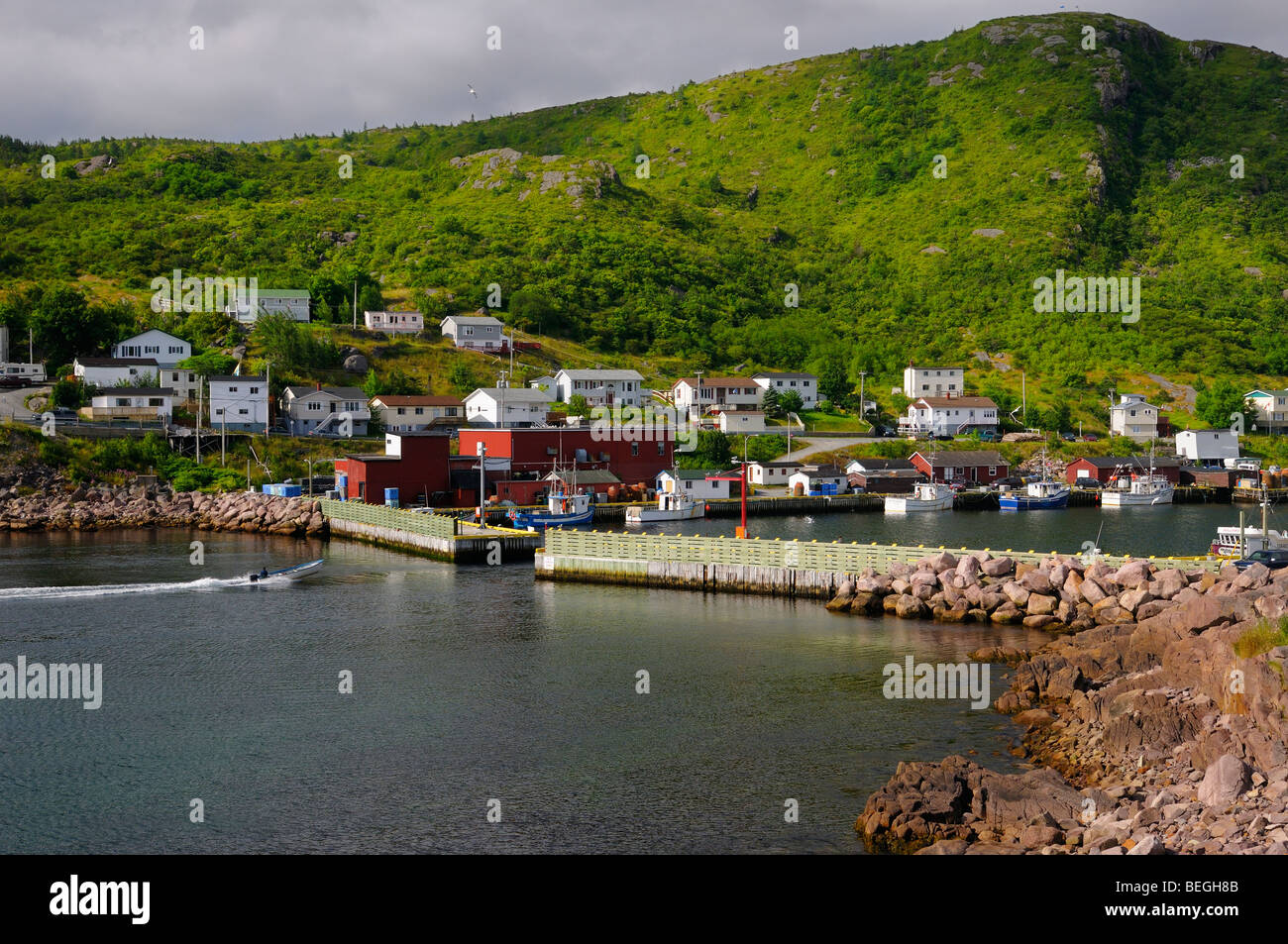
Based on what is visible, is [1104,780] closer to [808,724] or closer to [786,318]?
[808,724]

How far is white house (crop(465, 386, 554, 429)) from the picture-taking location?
85688mm

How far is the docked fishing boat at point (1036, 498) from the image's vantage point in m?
81.2

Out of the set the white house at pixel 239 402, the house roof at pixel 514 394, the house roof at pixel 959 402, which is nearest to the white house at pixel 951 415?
→ the house roof at pixel 959 402

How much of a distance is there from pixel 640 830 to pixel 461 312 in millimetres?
107990

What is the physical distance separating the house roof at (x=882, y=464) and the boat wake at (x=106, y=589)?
50.9 metres

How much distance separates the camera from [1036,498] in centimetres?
8188

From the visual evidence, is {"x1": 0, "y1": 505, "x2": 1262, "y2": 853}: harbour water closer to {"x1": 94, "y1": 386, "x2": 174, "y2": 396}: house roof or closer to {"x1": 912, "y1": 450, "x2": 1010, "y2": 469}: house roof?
{"x1": 94, "y1": 386, "x2": 174, "y2": 396}: house roof

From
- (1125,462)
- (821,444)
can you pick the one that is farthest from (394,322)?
(1125,462)

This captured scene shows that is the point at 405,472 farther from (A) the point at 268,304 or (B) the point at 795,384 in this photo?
(B) the point at 795,384

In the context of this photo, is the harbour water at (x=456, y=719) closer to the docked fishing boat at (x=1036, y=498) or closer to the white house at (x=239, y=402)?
the white house at (x=239, y=402)

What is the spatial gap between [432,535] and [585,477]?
18298 millimetres

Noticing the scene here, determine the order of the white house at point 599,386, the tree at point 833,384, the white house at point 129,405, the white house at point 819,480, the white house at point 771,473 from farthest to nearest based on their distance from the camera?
the tree at point 833,384, the white house at point 599,386, the white house at point 771,473, the white house at point 819,480, the white house at point 129,405

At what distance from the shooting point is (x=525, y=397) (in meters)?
87.8
